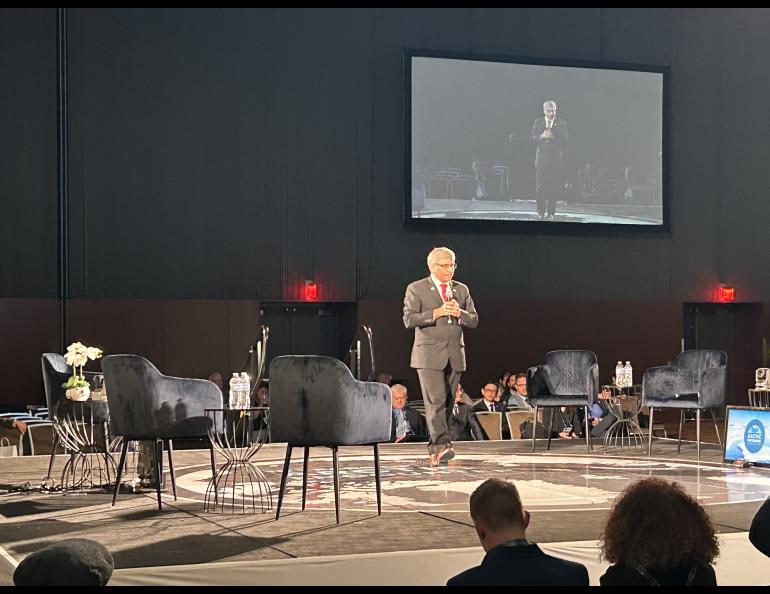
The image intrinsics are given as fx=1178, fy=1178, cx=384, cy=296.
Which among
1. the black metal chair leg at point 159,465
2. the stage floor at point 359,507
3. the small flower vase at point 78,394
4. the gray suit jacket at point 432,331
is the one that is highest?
the gray suit jacket at point 432,331

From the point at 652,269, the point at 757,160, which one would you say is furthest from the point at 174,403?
the point at 757,160

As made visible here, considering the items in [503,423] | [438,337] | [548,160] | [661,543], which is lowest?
[503,423]

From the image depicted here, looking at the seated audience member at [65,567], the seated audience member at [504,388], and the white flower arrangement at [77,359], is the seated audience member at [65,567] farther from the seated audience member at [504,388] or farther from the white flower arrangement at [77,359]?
the seated audience member at [504,388]

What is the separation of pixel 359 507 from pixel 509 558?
11.0 feet

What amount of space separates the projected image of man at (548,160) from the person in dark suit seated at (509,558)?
12509 millimetres

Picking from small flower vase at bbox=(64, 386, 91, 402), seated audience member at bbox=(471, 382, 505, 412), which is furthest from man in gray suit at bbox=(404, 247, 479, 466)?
seated audience member at bbox=(471, 382, 505, 412)

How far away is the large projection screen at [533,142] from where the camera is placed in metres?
14.5

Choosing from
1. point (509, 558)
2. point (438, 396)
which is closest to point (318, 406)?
point (438, 396)

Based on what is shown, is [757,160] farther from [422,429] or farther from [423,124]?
[422,429]

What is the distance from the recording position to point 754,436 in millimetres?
7730

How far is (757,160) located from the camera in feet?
53.7

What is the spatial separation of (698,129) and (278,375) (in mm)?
11754

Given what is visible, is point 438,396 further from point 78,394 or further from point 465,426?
point 465,426

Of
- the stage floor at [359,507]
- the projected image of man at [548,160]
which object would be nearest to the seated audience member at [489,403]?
the stage floor at [359,507]
